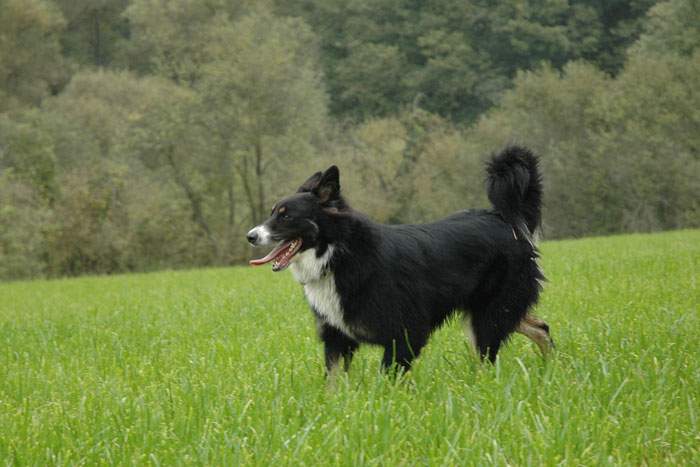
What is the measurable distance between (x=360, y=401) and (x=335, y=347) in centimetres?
108

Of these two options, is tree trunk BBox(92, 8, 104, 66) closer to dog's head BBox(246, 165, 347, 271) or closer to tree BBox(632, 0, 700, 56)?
tree BBox(632, 0, 700, 56)

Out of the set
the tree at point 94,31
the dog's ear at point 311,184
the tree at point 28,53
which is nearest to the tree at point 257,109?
the tree at point 28,53

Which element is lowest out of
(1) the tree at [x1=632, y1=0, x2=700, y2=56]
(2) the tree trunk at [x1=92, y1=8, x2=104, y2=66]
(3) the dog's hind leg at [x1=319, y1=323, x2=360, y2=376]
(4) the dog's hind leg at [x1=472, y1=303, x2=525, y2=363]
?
(2) the tree trunk at [x1=92, y1=8, x2=104, y2=66]

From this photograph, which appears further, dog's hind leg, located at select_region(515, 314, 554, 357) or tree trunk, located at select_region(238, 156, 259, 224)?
tree trunk, located at select_region(238, 156, 259, 224)

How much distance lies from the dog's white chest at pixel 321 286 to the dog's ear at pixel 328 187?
15.3 inches

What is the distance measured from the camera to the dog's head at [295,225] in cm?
530

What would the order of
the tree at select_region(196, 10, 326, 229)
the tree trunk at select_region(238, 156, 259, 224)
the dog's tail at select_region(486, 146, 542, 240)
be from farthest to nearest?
the tree trunk at select_region(238, 156, 259, 224) → the tree at select_region(196, 10, 326, 229) → the dog's tail at select_region(486, 146, 542, 240)

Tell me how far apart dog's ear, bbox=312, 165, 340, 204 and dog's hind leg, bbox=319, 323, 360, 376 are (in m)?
0.88

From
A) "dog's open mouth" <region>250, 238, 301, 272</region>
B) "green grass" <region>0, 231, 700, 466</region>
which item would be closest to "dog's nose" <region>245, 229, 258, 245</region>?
"dog's open mouth" <region>250, 238, 301, 272</region>

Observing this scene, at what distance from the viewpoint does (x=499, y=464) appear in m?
3.23

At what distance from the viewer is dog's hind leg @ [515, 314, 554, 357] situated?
5.96 metres

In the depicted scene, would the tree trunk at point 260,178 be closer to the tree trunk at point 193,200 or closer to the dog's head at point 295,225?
the tree trunk at point 193,200

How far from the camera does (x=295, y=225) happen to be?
5.32 meters

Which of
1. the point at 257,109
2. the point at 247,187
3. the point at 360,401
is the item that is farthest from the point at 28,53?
the point at 360,401
